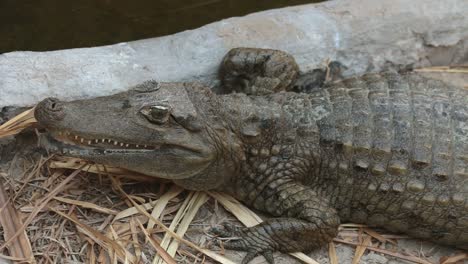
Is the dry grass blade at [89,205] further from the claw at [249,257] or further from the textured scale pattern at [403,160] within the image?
the textured scale pattern at [403,160]

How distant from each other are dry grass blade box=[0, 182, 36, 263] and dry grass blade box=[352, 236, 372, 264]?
1.87 meters

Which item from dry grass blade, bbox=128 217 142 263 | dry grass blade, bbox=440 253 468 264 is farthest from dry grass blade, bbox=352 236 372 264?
dry grass blade, bbox=128 217 142 263

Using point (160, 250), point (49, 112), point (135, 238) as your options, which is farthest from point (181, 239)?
point (49, 112)

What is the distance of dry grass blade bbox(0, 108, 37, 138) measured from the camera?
151 inches

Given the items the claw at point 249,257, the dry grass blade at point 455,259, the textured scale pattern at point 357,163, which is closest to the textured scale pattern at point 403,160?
the textured scale pattern at point 357,163

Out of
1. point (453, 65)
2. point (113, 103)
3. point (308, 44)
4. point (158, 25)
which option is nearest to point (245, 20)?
point (308, 44)

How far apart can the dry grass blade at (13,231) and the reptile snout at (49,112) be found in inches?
21.9

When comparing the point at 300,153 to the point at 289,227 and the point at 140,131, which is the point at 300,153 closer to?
the point at 289,227

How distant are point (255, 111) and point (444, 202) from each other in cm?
123

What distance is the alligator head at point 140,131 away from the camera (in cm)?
352

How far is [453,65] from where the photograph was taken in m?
4.97

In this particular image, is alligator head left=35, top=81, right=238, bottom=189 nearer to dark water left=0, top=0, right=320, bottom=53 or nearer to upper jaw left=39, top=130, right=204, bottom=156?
upper jaw left=39, top=130, right=204, bottom=156

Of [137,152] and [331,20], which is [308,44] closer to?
[331,20]

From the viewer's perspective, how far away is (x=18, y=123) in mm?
3869
